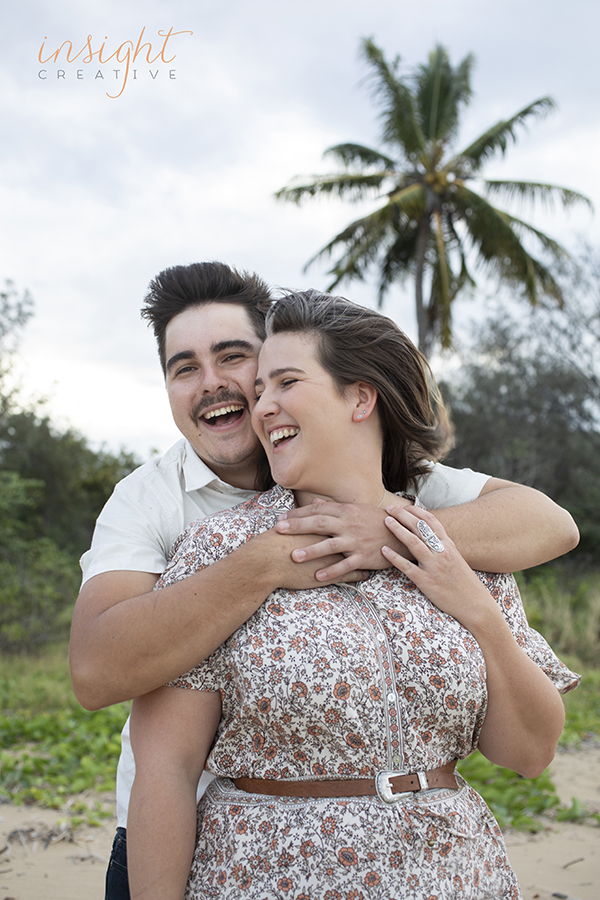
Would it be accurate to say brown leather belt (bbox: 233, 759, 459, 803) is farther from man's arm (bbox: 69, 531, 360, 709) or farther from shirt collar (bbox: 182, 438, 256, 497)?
shirt collar (bbox: 182, 438, 256, 497)

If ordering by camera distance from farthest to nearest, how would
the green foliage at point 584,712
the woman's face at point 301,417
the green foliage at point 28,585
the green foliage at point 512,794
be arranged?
the green foliage at point 28,585 → the green foliage at point 584,712 → the green foliage at point 512,794 → the woman's face at point 301,417

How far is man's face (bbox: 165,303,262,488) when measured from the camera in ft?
8.64

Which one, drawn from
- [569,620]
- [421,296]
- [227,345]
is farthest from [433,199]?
[227,345]

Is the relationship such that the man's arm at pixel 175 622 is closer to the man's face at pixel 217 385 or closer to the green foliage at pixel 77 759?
the man's face at pixel 217 385

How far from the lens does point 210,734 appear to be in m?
1.84

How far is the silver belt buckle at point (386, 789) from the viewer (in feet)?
5.50

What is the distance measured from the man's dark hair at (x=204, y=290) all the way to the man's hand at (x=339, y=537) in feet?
3.16

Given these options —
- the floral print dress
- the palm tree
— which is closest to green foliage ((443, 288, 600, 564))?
the palm tree

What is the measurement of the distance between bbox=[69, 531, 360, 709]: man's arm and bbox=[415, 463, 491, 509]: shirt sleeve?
2.42 ft

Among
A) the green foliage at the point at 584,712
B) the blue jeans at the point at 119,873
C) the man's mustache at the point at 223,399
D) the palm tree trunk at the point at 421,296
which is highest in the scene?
the palm tree trunk at the point at 421,296

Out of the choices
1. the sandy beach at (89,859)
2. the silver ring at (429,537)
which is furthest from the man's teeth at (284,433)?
the sandy beach at (89,859)

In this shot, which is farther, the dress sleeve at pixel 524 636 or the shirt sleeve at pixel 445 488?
the shirt sleeve at pixel 445 488

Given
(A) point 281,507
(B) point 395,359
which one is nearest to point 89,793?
(A) point 281,507

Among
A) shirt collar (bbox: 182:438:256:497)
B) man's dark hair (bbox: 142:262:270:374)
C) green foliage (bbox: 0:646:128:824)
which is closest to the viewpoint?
shirt collar (bbox: 182:438:256:497)
